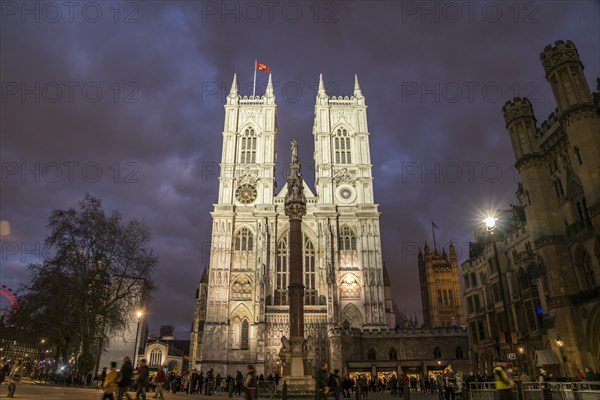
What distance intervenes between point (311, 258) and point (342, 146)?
1778 centimetres

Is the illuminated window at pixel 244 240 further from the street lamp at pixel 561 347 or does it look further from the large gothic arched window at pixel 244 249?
the street lamp at pixel 561 347

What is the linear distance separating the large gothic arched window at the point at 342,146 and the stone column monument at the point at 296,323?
1286 inches

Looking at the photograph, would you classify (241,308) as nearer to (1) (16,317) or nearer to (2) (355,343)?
(2) (355,343)

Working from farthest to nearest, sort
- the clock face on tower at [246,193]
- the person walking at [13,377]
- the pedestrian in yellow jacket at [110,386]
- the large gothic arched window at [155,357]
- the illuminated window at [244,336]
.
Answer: the large gothic arched window at [155,357] → the clock face on tower at [246,193] → the illuminated window at [244,336] → the person walking at [13,377] → the pedestrian in yellow jacket at [110,386]

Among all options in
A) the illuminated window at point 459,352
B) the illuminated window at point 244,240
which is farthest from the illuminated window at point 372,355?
the illuminated window at point 244,240

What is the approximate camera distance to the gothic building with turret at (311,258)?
145ft

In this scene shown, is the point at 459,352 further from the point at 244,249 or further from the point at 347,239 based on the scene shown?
the point at 244,249

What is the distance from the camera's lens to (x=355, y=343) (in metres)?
43.5

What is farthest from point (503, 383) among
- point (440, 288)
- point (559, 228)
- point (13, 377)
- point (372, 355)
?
point (440, 288)

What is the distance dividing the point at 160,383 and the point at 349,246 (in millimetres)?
40251

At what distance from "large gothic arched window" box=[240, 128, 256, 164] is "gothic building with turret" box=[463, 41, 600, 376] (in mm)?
39071

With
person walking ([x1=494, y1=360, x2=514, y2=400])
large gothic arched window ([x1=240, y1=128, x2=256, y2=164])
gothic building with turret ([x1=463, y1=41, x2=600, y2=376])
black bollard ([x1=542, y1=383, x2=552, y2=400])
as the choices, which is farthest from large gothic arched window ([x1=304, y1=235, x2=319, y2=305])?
person walking ([x1=494, y1=360, x2=514, y2=400])

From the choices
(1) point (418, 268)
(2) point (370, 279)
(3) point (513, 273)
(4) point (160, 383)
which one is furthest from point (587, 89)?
(1) point (418, 268)

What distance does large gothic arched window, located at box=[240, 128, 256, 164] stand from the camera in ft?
203
